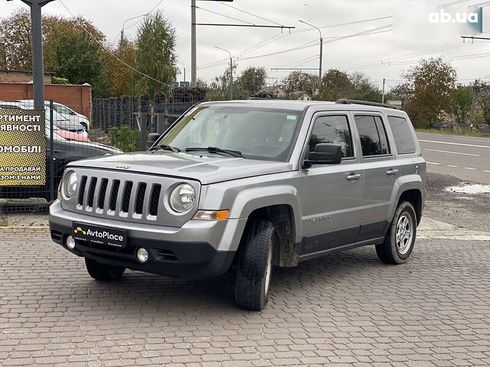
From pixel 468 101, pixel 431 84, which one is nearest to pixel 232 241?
pixel 431 84

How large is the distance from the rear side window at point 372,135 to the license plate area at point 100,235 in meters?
3.07

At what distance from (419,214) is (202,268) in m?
4.04

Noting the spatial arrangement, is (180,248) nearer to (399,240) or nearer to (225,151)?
(225,151)

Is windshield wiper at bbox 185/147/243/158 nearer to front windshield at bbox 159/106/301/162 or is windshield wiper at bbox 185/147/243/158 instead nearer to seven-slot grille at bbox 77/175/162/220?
front windshield at bbox 159/106/301/162

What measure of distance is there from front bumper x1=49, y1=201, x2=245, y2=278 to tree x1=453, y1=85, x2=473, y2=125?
65905 millimetres

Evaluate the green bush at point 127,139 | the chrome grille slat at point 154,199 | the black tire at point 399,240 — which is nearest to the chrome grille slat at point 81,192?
the chrome grille slat at point 154,199

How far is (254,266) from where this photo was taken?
505 cm

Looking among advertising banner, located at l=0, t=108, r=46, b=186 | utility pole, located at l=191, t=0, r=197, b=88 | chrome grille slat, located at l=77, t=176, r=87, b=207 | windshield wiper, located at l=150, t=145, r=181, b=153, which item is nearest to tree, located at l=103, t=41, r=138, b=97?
utility pole, located at l=191, t=0, r=197, b=88

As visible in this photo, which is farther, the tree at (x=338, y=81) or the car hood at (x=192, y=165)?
the tree at (x=338, y=81)

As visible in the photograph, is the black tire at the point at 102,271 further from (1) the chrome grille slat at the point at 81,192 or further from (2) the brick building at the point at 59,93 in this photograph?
(2) the brick building at the point at 59,93

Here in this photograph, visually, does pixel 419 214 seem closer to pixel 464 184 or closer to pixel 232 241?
pixel 232 241

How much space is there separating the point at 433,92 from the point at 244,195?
63.7 meters

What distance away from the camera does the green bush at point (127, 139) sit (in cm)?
1355

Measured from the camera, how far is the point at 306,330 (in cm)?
495
